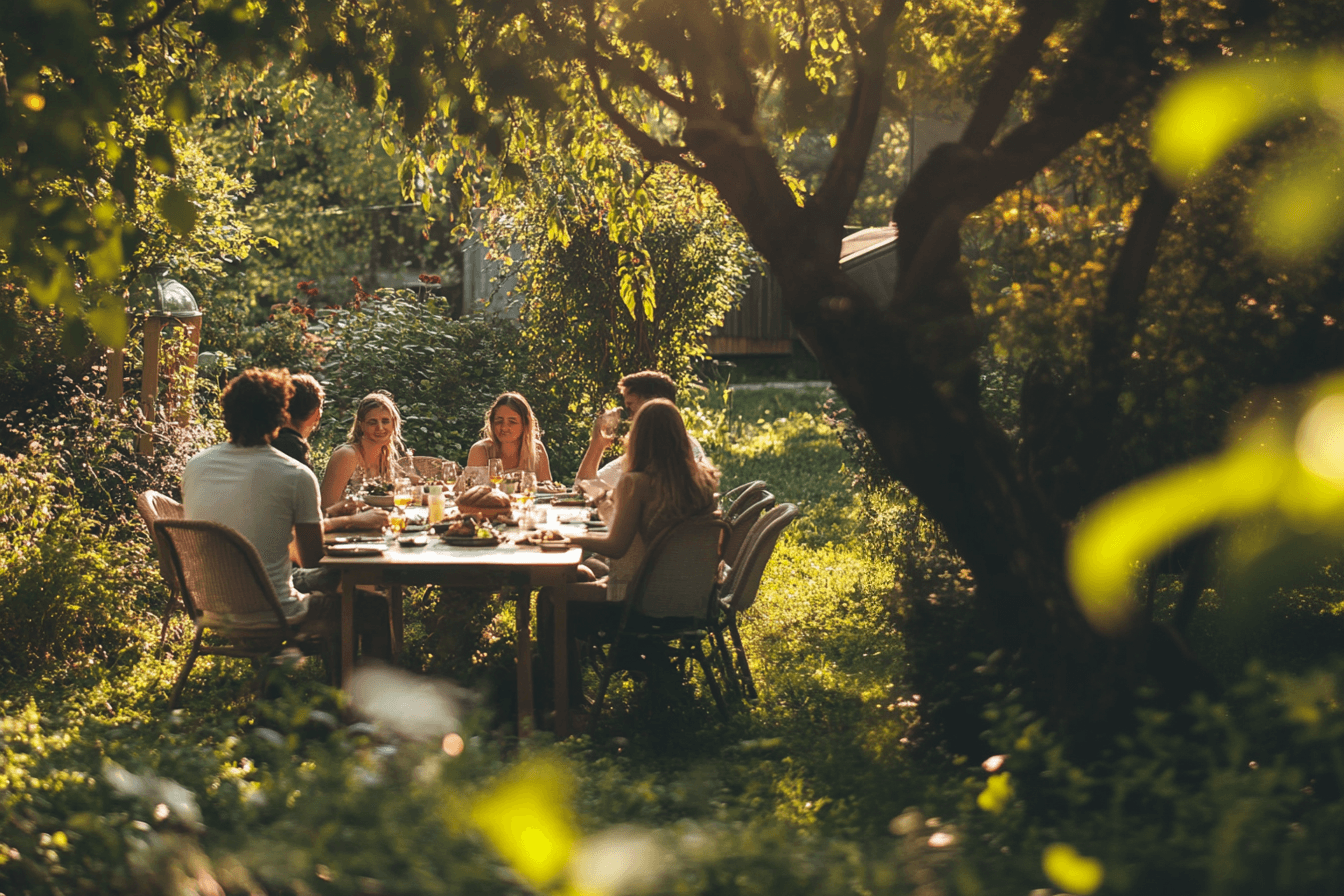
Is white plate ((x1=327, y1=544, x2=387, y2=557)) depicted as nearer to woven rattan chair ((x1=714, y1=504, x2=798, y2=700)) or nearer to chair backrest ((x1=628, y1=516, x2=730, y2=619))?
chair backrest ((x1=628, y1=516, x2=730, y2=619))

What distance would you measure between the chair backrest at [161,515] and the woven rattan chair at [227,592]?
23 cm

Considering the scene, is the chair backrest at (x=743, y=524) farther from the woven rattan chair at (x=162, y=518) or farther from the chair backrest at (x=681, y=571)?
the woven rattan chair at (x=162, y=518)

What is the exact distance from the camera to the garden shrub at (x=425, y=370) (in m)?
11.0

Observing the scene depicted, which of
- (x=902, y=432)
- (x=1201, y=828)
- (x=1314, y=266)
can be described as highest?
(x=1314, y=266)

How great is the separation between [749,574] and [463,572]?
1300 mm

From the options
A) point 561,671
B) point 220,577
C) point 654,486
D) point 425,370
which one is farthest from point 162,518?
point 425,370

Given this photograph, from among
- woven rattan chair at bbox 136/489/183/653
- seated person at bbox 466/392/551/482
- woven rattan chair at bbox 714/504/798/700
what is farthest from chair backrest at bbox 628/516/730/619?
seated person at bbox 466/392/551/482

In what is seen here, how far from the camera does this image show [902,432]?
3.30 m

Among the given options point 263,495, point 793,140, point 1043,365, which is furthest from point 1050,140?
point 263,495

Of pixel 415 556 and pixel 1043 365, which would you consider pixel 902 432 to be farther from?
pixel 415 556

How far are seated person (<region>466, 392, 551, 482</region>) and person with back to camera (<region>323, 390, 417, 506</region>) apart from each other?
571 mm

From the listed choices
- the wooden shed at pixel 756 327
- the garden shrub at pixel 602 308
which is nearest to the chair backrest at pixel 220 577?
the garden shrub at pixel 602 308

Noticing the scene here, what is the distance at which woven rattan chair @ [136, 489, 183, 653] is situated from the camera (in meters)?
5.03

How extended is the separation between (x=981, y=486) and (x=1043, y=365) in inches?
28.9
